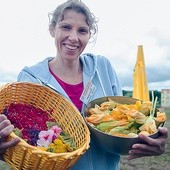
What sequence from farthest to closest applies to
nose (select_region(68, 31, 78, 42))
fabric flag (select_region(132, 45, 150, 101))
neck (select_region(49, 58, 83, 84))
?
fabric flag (select_region(132, 45, 150, 101))
neck (select_region(49, 58, 83, 84))
nose (select_region(68, 31, 78, 42))

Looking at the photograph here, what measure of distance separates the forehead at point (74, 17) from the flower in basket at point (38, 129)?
43 centimetres

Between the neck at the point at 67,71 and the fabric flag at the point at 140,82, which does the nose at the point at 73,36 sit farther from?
the fabric flag at the point at 140,82

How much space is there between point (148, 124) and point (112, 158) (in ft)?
1.07

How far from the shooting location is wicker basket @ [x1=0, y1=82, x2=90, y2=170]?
4.11 ft

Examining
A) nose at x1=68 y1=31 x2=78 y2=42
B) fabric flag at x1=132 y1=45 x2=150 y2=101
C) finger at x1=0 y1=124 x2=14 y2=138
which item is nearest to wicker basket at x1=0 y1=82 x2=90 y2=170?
finger at x1=0 y1=124 x2=14 y2=138

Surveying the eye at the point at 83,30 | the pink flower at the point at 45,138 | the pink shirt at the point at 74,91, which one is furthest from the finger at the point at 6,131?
the eye at the point at 83,30

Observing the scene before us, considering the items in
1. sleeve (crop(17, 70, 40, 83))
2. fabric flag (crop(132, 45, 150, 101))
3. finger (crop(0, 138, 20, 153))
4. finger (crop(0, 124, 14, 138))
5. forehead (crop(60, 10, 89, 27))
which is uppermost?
forehead (crop(60, 10, 89, 27))

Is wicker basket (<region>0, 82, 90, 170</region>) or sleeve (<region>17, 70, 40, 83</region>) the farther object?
sleeve (<region>17, 70, 40, 83</region>)

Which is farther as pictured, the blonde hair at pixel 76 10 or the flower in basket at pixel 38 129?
the blonde hair at pixel 76 10

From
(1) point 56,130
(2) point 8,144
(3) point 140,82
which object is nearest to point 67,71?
(1) point 56,130

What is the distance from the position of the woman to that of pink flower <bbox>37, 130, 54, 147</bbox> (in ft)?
0.83

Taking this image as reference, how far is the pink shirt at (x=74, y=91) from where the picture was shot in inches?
67.2

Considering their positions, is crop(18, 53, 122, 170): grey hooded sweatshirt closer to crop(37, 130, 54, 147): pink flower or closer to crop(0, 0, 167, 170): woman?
crop(0, 0, 167, 170): woman

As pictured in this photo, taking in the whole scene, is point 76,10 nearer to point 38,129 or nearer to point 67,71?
point 67,71
